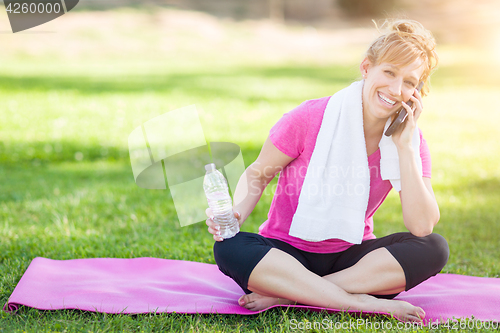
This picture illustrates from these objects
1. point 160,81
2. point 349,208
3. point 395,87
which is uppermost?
point 395,87

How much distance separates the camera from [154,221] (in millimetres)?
4484

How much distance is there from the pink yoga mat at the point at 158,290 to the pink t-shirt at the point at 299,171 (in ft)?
1.36

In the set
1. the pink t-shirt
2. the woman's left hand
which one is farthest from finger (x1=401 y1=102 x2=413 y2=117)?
the pink t-shirt

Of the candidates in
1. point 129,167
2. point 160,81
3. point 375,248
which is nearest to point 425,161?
point 375,248

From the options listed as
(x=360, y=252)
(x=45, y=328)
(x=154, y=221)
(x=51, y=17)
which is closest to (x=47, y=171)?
(x=154, y=221)

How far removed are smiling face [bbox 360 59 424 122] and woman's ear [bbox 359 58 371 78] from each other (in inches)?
0.8

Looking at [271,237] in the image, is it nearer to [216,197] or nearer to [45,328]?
[216,197]

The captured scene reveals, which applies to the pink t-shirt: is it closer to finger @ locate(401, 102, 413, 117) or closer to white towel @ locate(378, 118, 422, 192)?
white towel @ locate(378, 118, 422, 192)

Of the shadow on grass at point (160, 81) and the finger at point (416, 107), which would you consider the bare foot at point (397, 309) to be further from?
the shadow on grass at point (160, 81)

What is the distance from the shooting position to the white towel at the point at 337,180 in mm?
2768

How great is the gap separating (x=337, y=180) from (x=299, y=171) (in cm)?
22

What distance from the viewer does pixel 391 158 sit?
9.09 feet

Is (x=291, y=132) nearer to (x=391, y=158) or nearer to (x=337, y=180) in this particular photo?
(x=337, y=180)

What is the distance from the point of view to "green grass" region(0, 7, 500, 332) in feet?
11.0
